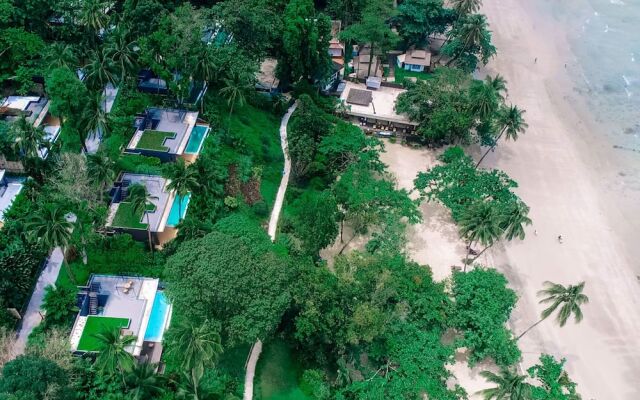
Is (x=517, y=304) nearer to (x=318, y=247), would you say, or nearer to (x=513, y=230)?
(x=513, y=230)

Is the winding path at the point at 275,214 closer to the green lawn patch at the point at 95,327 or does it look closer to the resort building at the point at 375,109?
the resort building at the point at 375,109

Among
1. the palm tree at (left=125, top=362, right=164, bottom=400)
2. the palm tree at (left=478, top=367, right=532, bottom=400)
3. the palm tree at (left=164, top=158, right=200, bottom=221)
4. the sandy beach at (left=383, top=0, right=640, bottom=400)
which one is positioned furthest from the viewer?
the sandy beach at (left=383, top=0, right=640, bottom=400)

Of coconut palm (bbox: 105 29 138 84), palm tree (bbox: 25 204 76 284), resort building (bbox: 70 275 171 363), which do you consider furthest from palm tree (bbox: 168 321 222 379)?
coconut palm (bbox: 105 29 138 84)

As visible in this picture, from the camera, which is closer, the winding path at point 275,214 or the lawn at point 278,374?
the lawn at point 278,374

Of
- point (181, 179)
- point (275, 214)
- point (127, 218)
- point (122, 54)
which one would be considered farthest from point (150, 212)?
point (122, 54)

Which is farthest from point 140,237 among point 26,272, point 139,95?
point 139,95

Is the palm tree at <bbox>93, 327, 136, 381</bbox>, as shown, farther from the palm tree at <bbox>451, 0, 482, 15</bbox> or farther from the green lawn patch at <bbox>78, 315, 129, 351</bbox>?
the palm tree at <bbox>451, 0, 482, 15</bbox>

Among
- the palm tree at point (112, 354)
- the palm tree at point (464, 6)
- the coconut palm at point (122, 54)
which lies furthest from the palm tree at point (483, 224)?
the palm tree at point (464, 6)
